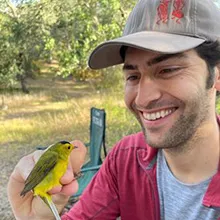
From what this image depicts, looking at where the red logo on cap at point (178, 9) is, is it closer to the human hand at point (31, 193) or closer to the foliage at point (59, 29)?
the human hand at point (31, 193)

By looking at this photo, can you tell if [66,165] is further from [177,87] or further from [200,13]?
[200,13]

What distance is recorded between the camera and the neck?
149cm

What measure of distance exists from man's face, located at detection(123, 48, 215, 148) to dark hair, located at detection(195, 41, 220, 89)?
0.02 meters

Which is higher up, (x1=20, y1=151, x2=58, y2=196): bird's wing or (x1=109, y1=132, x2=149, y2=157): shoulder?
(x1=20, y1=151, x2=58, y2=196): bird's wing

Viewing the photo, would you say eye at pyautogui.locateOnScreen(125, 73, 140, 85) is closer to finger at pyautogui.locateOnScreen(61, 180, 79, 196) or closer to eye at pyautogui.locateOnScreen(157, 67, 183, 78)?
eye at pyautogui.locateOnScreen(157, 67, 183, 78)

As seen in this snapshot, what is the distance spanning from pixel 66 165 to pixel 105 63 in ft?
2.31

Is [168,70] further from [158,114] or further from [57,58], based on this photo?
[57,58]

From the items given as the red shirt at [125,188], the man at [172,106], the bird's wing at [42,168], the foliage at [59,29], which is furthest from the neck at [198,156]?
the foliage at [59,29]

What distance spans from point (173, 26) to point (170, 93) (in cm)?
25

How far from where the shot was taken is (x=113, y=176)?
5.46 ft

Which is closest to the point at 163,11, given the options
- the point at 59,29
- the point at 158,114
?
the point at 158,114

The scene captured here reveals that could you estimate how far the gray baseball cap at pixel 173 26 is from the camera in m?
1.39

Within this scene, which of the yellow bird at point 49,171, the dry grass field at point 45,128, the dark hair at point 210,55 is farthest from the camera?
the dry grass field at point 45,128

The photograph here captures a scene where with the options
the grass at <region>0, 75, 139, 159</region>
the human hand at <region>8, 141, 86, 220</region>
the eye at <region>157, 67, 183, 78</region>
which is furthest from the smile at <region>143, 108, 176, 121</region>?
the grass at <region>0, 75, 139, 159</region>
